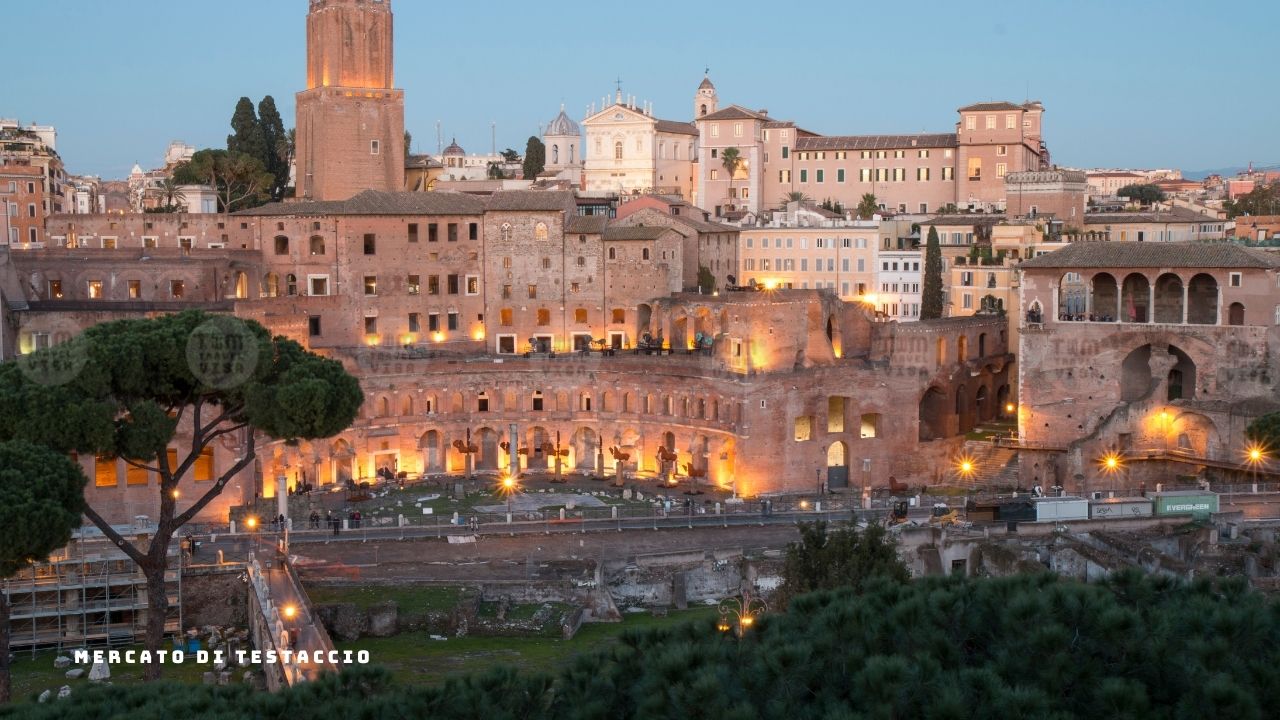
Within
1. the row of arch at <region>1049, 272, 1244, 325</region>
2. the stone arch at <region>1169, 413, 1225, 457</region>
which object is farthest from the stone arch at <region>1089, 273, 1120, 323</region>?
the stone arch at <region>1169, 413, 1225, 457</region>

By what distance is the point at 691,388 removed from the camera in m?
54.8

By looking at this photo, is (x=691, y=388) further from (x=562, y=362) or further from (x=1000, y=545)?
(x=1000, y=545)

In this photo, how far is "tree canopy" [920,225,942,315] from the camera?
65188 mm

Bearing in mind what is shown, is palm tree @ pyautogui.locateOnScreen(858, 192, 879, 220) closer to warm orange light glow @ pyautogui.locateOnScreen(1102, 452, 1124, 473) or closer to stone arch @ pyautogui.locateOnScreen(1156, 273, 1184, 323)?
stone arch @ pyautogui.locateOnScreen(1156, 273, 1184, 323)

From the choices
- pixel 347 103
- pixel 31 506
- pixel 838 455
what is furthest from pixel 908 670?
pixel 347 103

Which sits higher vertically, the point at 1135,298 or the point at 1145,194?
the point at 1145,194

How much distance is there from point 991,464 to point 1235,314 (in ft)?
32.2

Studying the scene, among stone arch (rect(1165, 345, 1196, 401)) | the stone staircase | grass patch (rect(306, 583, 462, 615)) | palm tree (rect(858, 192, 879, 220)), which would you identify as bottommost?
grass patch (rect(306, 583, 462, 615))

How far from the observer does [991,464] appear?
178 ft

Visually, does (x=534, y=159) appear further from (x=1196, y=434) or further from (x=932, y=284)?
(x=1196, y=434)

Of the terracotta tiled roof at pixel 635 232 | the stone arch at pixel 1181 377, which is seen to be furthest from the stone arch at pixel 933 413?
the terracotta tiled roof at pixel 635 232

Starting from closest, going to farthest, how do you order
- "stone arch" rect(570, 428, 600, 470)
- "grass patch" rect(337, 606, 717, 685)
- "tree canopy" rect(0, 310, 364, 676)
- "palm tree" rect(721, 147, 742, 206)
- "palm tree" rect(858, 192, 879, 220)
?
"tree canopy" rect(0, 310, 364, 676)
"grass patch" rect(337, 606, 717, 685)
"stone arch" rect(570, 428, 600, 470)
"palm tree" rect(858, 192, 879, 220)
"palm tree" rect(721, 147, 742, 206)

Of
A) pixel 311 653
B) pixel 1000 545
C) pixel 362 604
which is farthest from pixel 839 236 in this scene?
pixel 311 653

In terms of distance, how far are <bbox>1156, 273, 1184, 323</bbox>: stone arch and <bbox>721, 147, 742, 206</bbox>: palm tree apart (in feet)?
99.0
